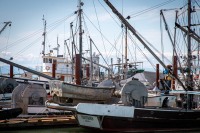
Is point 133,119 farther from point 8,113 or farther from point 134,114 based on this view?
point 8,113

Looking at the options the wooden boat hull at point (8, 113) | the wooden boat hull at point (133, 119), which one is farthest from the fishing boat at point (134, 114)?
the wooden boat hull at point (8, 113)

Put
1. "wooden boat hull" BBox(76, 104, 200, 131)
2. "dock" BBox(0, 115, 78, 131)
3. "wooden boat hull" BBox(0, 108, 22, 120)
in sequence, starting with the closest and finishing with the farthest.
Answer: "wooden boat hull" BBox(76, 104, 200, 131), "dock" BBox(0, 115, 78, 131), "wooden boat hull" BBox(0, 108, 22, 120)

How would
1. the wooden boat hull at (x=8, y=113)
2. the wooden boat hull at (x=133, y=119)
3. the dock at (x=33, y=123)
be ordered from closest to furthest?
the wooden boat hull at (x=133, y=119) → the dock at (x=33, y=123) → the wooden boat hull at (x=8, y=113)

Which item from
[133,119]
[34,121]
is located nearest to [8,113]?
[34,121]

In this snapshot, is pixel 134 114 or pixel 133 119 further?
pixel 133 119

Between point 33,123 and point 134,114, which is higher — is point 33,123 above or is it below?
below

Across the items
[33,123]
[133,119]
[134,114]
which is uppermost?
[134,114]

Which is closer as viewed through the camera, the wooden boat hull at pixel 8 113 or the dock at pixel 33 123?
the dock at pixel 33 123

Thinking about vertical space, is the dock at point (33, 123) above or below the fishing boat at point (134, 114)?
below

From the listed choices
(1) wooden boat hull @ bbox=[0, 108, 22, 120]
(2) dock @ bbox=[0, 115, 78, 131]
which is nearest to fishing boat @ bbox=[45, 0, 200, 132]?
(2) dock @ bbox=[0, 115, 78, 131]

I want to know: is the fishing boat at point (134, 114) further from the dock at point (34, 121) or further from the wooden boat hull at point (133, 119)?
the dock at point (34, 121)

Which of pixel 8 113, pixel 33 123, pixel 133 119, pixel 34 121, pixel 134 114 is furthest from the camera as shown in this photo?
pixel 8 113

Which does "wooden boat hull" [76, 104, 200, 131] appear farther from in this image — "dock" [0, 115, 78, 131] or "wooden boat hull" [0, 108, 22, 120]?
"wooden boat hull" [0, 108, 22, 120]

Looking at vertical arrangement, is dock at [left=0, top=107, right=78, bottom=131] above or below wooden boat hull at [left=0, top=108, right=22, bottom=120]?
below
